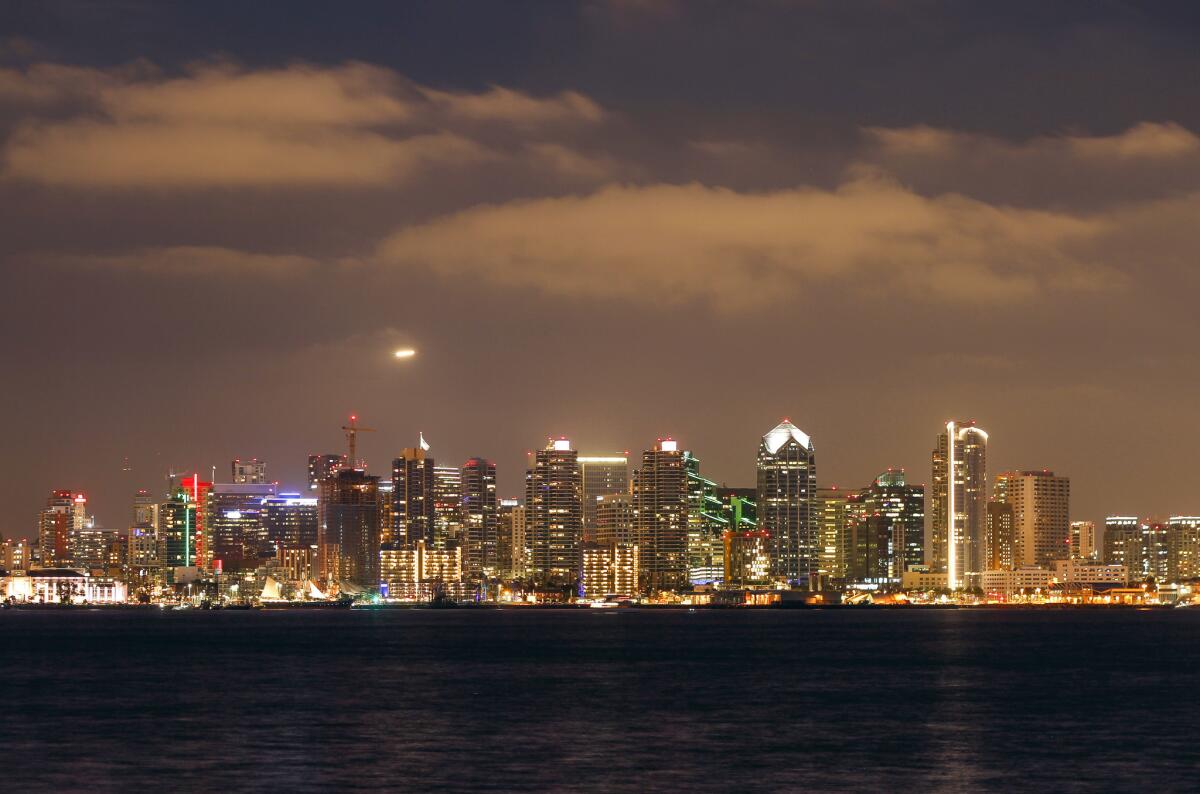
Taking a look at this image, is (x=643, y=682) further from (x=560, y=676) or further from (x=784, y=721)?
(x=784, y=721)

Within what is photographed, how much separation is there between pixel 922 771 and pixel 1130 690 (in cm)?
4674

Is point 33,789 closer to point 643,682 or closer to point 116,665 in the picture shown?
point 643,682

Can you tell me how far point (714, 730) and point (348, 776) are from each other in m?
21.7

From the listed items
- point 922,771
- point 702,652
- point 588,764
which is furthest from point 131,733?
point 702,652

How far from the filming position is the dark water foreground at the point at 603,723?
209ft

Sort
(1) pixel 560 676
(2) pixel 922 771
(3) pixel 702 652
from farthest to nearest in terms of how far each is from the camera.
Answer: (3) pixel 702 652, (1) pixel 560 676, (2) pixel 922 771

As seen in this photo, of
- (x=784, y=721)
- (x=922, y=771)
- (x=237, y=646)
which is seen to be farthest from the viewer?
(x=237, y=646)

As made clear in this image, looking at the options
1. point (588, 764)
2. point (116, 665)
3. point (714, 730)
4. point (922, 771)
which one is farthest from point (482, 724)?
point (116, 665)

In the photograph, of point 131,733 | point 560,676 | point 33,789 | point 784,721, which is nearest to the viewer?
point 33,789

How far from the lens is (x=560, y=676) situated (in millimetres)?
120688

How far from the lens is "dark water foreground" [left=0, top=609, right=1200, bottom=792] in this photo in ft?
209

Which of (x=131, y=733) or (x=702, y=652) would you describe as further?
(x=702, y=652)

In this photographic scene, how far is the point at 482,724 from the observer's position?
8325 cm

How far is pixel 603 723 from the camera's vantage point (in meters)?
83.5
